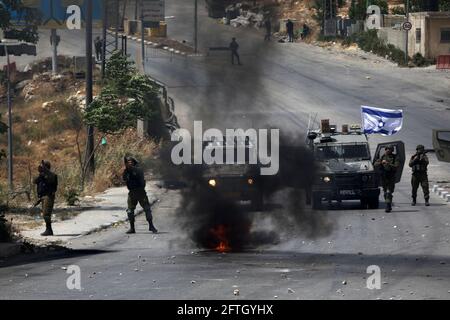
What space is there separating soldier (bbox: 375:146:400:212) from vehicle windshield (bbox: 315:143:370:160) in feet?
5.10

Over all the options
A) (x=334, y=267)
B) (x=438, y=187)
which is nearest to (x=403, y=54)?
(x=438, y=187)

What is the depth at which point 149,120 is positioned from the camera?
45.9 meters

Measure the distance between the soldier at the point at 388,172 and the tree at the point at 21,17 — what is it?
9.74 meters

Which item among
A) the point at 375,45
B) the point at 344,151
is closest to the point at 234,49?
the point at 344,151

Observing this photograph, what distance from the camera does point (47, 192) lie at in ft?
86.8

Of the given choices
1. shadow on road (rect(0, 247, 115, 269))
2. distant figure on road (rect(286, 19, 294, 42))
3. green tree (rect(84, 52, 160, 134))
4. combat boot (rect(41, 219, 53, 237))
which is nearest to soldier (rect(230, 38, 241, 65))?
green tree (rect(84, 52, 160, 134))

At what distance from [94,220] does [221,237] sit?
648cm

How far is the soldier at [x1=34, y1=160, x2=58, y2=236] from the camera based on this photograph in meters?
26.2

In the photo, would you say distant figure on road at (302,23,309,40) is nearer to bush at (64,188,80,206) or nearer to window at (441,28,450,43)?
window at (441,28,450,43)

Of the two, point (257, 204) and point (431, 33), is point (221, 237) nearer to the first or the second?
point (257, 204)

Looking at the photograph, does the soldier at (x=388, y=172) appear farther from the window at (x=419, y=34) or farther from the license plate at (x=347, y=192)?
the window at (x=419, y=34)

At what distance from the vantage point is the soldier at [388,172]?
30.6 metres

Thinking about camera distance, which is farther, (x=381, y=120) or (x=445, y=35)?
(x=445, y=35)

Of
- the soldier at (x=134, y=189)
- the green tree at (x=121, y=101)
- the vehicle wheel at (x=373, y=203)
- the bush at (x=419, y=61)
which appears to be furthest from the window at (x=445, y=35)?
the soldier at (x=134, y=189)
